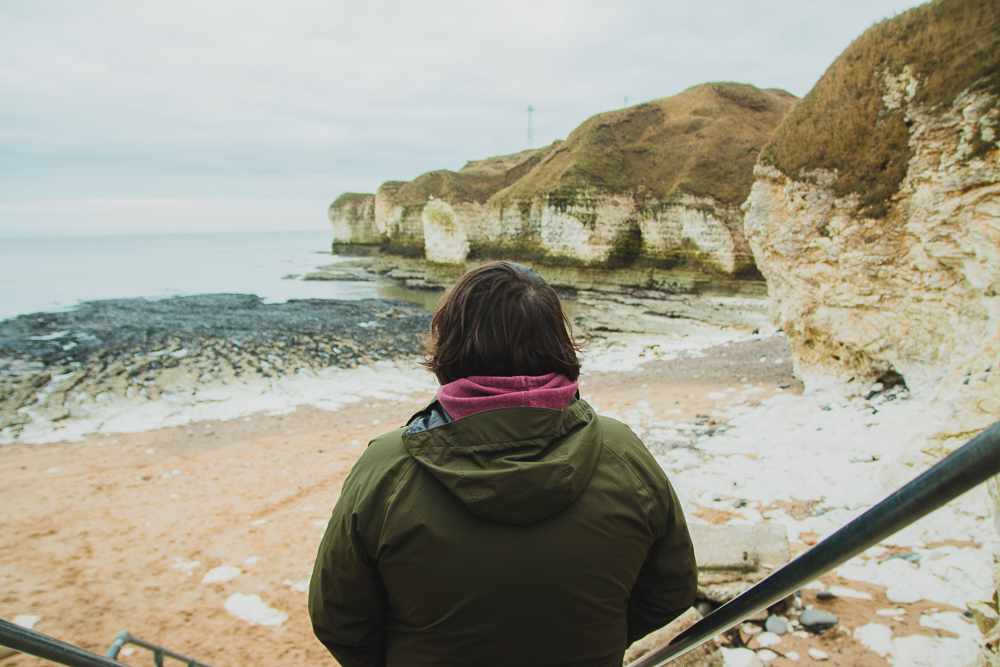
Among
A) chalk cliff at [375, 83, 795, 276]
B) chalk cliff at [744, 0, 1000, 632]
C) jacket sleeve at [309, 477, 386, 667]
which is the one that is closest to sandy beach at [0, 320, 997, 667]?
chalk cliff at [744, 0, 1000, 632]

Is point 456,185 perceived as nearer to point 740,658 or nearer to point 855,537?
point 740,658

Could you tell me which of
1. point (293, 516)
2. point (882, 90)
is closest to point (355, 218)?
point (293, 516)

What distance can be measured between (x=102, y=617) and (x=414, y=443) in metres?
5.45

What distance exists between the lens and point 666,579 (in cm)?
170

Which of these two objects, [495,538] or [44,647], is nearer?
[495,538]

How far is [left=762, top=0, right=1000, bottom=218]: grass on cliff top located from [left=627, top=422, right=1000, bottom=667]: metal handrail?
7674mm

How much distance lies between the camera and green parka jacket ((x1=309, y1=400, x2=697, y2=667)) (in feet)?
Result: 4.35

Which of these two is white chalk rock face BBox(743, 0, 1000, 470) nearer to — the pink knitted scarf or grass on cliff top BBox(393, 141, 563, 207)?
the pink knitted scarf

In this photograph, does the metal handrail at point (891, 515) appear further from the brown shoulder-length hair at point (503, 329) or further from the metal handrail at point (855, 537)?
the brown shoulder-length hair at point (503, 329)

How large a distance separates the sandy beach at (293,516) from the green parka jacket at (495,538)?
269 cm

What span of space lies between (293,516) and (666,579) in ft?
21.2

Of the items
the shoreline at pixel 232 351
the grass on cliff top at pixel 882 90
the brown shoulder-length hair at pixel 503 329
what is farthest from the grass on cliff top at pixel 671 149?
the brown shoulder-length hair at pixel 503 329

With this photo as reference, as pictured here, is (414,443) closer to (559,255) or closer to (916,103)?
(916,103)

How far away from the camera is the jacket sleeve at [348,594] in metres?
1.44
